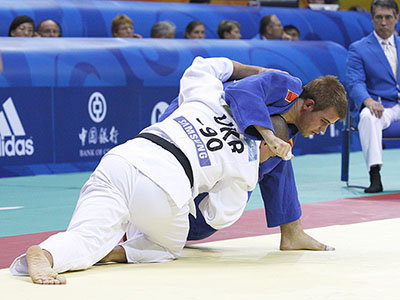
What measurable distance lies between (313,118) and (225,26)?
5494mm

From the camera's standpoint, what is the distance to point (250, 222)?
4.05 metres

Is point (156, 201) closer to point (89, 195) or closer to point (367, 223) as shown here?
point (89, 195)

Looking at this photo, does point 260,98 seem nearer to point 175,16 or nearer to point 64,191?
point 64,191

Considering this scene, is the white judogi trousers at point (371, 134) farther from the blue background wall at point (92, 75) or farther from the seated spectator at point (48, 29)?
the seated spectator at point (48, 29)

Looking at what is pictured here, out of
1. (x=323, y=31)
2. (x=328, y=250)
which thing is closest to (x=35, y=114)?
(x=328, y=250)

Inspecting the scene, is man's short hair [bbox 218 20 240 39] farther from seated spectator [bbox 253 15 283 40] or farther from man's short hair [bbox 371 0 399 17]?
man's short hair [bbox 371 0 399 17]

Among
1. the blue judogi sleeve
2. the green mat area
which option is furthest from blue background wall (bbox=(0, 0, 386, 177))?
the blue judogi sleeve

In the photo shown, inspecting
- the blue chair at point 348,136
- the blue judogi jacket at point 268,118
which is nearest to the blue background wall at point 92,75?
the blue chair at point 348,136

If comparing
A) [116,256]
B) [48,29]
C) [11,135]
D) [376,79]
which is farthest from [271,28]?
[116,256]

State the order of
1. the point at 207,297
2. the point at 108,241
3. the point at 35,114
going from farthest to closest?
the point at 35,114 → the point at 108,241 → the point at 207,297

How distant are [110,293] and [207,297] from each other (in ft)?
0.95

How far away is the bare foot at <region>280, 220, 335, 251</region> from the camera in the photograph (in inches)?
126

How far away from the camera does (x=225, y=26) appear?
8.33 m

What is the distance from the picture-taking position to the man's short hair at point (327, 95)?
2926mm
